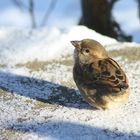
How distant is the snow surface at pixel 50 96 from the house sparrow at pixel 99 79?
0.29 feet

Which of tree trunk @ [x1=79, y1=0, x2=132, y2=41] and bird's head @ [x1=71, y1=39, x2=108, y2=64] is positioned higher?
bird's head @ [x1=71, y1=39, x2=108, y2=64]

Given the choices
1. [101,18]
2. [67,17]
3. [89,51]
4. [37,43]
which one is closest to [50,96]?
[89,51]

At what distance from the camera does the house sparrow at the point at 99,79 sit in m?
4.29

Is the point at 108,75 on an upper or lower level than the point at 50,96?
upper

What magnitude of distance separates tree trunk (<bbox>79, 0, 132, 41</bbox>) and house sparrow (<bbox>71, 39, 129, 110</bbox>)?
2341mm

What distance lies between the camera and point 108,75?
4316 mm

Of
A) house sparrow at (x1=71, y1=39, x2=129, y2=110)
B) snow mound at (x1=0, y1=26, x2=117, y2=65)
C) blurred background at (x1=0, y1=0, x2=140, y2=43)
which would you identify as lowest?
blurred background at (x1=0, y1=0, x2=140, y2=43)

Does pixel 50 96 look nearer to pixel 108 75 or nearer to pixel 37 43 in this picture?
pixel 108 75

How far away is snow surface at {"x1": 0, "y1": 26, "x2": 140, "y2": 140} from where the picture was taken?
406 cm

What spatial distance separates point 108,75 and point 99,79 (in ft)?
0.22

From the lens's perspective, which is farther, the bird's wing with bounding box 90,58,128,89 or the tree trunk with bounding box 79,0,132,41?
the tree trunk with bounding box 79,0,132,41


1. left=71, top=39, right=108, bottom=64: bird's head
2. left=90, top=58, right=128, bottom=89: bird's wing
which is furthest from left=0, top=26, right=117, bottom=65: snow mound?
left=90, top=58, right=128, bottom=89: bird's wing

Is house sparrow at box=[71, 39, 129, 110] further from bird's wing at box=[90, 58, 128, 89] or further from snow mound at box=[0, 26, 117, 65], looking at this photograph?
snow mound at box=[0, 26, 117, 65]

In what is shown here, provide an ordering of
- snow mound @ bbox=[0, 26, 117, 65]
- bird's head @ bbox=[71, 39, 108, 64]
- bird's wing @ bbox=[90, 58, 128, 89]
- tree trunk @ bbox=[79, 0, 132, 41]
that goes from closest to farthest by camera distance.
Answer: bird's wing @ bbox=[90, 58, 128, 89] < bird's head @ bbox=[71, 39, 108, 64] < snow mound @ bbox=[0, 26, 117, 65] < tree trunk @ bbox=[79, 0, 132, 41]
